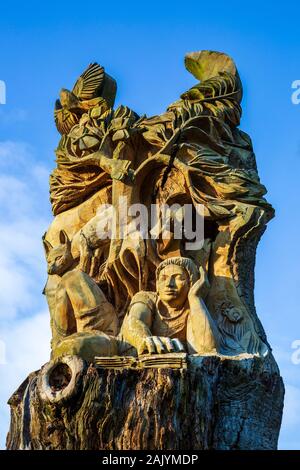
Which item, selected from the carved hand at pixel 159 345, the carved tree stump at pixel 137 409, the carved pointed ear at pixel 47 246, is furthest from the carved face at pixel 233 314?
the carved pointed ear at pixel 47 246

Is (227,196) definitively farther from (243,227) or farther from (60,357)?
(60,357)

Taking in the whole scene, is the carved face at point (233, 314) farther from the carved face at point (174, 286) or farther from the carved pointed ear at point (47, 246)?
the carved pointed ear at point (47, 246)

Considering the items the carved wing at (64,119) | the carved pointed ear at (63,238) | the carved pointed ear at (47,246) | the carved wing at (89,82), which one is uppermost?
the carved wing at (89,82)

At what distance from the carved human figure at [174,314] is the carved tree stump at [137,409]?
1.30ft

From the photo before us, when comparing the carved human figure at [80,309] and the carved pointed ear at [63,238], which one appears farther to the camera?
the carved pointed ear at [63,238]

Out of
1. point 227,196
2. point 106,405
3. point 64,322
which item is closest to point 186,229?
point 227,196

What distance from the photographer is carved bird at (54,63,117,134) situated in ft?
50.0

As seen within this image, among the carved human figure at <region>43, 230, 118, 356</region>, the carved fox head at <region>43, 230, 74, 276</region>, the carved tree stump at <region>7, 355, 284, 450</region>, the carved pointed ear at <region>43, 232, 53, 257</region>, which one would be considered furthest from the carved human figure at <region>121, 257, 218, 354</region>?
the carved pointed ear at <region>43, 232, 53, 257</region>

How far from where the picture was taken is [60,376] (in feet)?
38.8

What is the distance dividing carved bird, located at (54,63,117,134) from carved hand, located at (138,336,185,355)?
3.94 meters

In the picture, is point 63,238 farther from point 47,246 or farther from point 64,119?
point 64,119

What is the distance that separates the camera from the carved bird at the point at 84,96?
15.2m

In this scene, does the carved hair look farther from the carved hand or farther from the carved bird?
the carved bird

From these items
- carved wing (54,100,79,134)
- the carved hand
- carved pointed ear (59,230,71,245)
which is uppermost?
carved wing (54,100,79,134)
